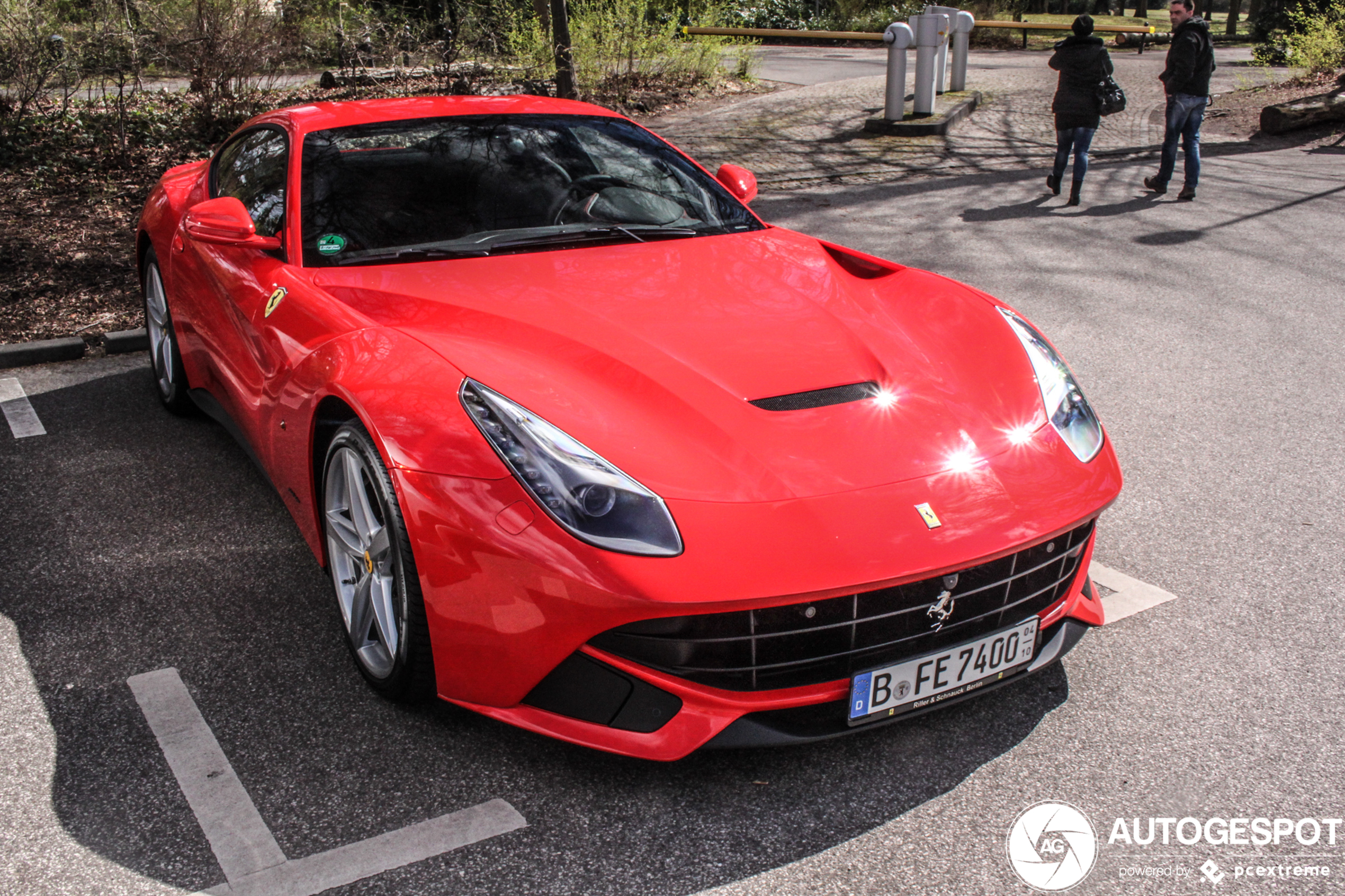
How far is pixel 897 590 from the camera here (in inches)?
82.8

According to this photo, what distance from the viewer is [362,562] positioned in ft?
8.57

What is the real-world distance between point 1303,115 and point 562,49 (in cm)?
840

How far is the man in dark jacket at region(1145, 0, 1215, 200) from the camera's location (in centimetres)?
877

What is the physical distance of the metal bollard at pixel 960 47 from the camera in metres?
13.5

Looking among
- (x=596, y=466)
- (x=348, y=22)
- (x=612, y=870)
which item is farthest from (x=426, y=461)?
(x=348, y=22)

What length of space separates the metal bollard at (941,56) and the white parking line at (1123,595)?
1015 cm

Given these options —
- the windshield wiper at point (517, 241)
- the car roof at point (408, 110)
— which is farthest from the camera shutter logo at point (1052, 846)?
the car roof at point (408, 110)

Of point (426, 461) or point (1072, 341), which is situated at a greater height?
point (426, 461)

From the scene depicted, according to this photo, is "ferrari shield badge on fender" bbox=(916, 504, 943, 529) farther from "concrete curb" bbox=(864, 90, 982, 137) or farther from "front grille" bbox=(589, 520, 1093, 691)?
"concrete curb" bbox=(864, 90, 982, 137)

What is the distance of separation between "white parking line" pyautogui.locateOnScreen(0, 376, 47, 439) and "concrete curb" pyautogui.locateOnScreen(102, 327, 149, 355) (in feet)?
1.62

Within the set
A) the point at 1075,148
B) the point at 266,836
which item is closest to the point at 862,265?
the point at 266,836

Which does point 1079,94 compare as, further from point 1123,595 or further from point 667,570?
point 667,570

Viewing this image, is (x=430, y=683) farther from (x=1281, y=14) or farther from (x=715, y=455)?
(x=1281, y=14)

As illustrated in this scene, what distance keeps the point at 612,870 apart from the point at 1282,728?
1599 millimetres
